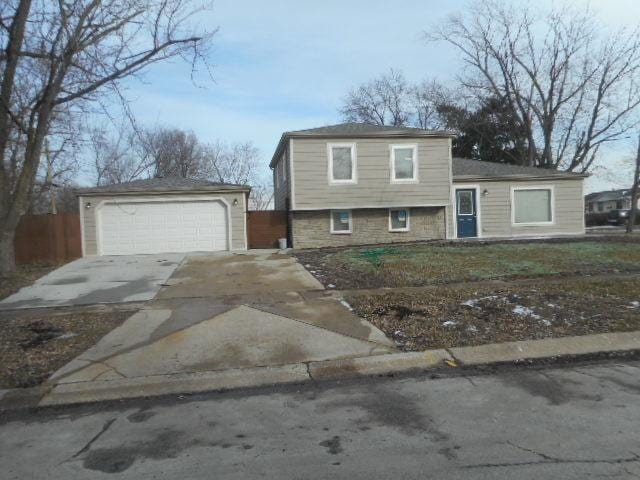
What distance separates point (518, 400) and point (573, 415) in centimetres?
50

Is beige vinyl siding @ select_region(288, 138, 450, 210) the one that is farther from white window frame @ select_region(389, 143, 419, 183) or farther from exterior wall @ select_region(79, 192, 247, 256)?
exterior wall @ select_region(79, 192, 247, 256)

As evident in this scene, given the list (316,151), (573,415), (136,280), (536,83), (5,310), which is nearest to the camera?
(573,415)

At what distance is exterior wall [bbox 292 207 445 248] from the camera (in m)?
19.9

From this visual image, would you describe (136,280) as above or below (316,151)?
below

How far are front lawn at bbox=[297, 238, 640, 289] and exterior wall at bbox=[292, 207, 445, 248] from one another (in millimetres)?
3839

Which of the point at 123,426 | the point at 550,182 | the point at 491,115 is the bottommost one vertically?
the point at 123,426

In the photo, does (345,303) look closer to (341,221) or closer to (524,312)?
(524,312)

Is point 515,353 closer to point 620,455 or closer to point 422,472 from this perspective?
point 620,455

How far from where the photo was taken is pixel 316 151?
19.1 m

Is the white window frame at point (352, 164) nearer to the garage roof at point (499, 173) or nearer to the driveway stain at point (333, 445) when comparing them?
the garage roof at point (499, 173)

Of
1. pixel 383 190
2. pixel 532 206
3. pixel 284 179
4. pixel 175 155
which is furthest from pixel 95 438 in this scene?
pixel 175 155

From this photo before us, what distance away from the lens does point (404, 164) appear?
20.0 metres

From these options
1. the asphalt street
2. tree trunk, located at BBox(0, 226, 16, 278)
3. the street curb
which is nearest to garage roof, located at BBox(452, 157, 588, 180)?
the street curb

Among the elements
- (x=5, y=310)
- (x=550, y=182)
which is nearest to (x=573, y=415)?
(x=5, y=310)
